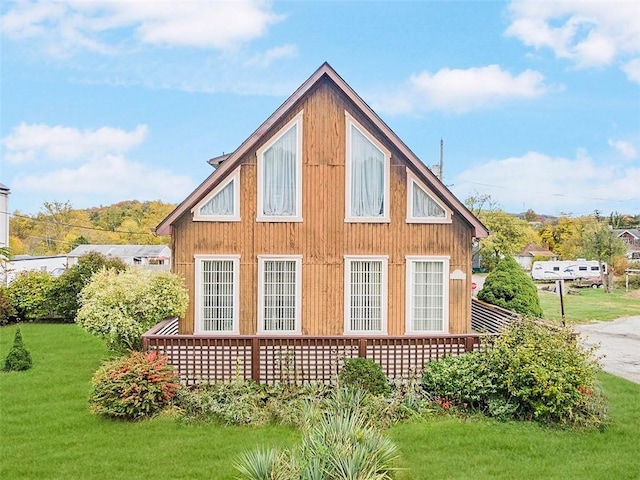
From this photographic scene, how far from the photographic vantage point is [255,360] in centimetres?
1077

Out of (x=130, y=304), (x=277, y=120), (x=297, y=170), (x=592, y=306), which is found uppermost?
(x=277, y=120)

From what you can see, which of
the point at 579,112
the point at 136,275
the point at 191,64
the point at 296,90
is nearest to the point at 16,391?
the point at 136,275

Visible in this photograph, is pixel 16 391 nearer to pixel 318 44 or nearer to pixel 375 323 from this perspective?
pixel 375 323

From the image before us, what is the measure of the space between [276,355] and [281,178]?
4.34m

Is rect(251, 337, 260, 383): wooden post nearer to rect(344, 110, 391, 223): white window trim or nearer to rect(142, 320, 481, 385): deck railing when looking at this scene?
rect(142, 320, 481, 385): deck railing

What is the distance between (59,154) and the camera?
30203 millimetres

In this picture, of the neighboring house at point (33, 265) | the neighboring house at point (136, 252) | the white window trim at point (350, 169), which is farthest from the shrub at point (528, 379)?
the neighboring house at point (136, 252)

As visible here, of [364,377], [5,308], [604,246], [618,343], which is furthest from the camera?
[604,246]

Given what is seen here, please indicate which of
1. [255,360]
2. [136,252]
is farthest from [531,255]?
[255,360]

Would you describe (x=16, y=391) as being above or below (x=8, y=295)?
below

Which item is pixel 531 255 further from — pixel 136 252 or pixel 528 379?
pixel 528 379

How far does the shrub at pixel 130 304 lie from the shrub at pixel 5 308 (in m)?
12.7

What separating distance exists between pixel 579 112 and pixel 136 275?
713 inches

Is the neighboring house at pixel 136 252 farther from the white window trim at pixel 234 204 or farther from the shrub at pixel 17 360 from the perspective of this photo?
the white window trim at pixel 234 204
